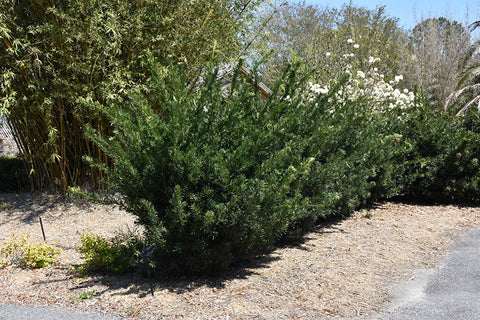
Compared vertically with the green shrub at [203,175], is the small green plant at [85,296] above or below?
below

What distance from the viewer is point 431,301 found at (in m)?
3.15

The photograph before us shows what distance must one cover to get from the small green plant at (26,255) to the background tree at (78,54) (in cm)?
201

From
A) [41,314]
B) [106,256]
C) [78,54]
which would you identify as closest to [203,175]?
[106,256]

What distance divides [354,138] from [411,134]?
7.21 ft

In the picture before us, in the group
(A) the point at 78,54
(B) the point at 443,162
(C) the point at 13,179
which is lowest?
(B) the point at 443,162

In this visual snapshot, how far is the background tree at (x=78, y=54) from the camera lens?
550cm

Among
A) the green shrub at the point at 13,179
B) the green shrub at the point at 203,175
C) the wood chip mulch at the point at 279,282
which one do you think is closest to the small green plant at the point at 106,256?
the wood chip mulch at the point at 279,282

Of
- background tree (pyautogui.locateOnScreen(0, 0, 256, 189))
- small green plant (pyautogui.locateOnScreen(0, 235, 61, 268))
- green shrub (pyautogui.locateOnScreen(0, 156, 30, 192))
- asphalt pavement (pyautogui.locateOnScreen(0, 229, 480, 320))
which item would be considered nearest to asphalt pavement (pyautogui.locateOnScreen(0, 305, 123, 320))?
asphalt pavement (pyautogui.locateOnScreen(0, 229, 480, 320))

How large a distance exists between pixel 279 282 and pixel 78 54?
166 inches

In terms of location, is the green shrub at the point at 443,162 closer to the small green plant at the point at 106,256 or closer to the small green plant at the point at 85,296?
the small green plant at the point at 106,256

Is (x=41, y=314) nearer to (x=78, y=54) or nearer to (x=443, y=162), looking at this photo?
(x=78, y=54)

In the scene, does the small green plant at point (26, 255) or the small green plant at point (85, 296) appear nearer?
the small green plant at point (85, 296)

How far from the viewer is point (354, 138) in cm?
528

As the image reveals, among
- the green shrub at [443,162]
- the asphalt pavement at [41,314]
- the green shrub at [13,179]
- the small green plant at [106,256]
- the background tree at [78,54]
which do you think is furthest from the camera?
the green shrub at [13,179]
